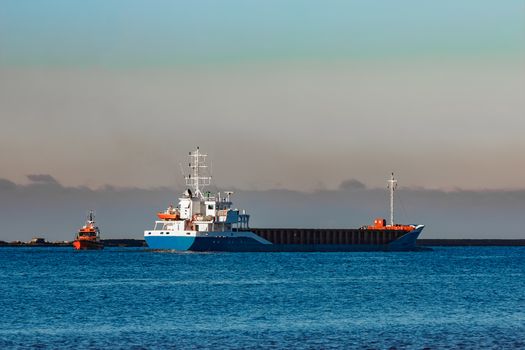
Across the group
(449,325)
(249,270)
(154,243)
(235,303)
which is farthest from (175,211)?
(449,325)

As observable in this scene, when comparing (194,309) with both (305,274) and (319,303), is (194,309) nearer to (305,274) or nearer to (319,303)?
(319,303)

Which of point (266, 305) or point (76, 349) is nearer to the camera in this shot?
point (76, 349)

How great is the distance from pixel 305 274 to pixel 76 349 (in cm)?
7404

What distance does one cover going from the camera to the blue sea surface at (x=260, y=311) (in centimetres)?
5831

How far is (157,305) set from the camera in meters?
79.4

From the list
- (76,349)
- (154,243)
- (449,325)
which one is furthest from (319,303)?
(154,243)

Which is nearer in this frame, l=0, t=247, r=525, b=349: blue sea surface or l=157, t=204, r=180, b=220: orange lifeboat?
l=0, t=247, r=525, b=349: blue sea surface

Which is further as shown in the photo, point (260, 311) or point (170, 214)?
point (170, 214)

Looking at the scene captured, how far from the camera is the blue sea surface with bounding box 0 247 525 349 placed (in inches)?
2296

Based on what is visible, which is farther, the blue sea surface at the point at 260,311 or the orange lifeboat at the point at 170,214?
the orange lifeboat at the point at 170,214

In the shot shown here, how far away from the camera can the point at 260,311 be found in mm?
74500

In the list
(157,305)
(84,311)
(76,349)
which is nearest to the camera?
(76,349)

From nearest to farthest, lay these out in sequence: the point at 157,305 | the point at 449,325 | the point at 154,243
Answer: the point at 449,325 < the point at 157,305 < the point at 154,243

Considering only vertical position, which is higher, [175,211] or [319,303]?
[175,211]
